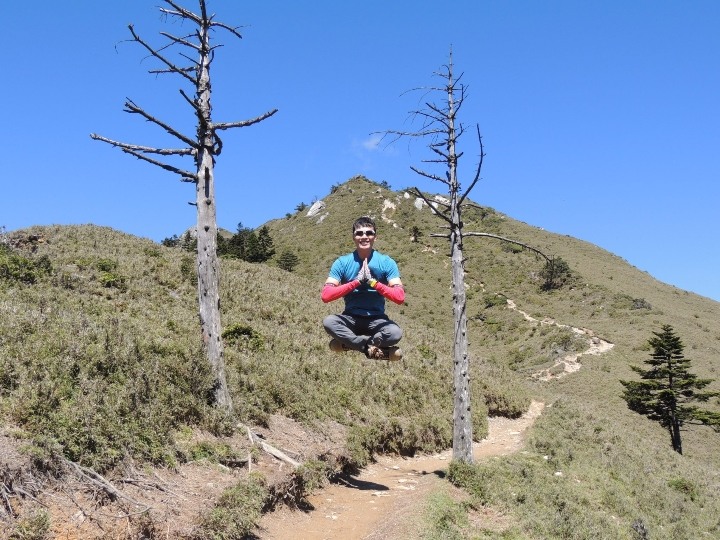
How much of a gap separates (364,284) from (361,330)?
0.85 metres

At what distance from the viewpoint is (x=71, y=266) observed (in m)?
21.2

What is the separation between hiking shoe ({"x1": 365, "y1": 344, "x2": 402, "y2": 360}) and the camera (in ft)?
26.2

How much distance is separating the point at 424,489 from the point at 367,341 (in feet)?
12.9

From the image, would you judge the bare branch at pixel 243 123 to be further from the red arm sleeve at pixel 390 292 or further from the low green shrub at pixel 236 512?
the low green shrub at pixel 236 512

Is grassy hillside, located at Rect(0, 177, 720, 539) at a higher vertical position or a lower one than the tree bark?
lower

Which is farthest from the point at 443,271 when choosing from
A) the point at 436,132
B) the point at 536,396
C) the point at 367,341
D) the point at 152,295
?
the point at 367,341

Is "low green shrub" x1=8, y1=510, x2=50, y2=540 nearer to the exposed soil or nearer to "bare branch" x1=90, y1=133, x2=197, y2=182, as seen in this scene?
the exposed soil

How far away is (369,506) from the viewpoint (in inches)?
369

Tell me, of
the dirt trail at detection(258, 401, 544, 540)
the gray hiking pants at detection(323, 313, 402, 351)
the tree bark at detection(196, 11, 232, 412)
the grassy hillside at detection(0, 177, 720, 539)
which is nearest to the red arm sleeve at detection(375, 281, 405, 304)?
the gray hiking pants at detection(323, 313, 402, 351)

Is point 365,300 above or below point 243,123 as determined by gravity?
below

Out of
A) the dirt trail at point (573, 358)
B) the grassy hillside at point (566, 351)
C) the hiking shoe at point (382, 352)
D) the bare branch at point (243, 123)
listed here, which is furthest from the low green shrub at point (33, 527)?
the dirt trail at point (573, 358)

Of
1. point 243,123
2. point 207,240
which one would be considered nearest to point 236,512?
point 207,240

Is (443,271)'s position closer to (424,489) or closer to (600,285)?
(600,285)

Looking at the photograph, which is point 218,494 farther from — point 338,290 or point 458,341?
point 458,341
